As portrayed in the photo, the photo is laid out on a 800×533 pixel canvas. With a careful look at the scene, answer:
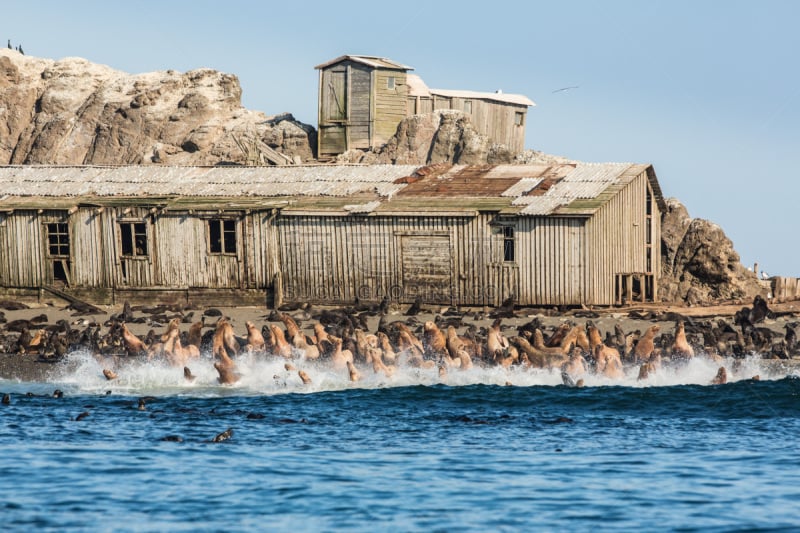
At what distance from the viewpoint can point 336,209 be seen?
3803 cm

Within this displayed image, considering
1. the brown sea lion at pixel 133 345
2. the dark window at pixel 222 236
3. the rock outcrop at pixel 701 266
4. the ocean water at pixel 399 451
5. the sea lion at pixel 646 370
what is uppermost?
the dark window at pixel 222 236

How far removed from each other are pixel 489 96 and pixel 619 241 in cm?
2677

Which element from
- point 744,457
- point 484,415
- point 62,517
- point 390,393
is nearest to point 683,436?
point 744,457

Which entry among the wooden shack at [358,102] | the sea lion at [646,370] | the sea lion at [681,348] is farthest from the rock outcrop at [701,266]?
the wooden shack at [358,102]

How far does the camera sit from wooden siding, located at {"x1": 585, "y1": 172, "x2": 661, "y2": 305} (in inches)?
1400

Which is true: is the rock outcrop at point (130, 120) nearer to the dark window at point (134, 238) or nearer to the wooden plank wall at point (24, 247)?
the dark window at point (134, 238)

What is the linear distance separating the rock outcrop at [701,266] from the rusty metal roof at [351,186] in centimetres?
318

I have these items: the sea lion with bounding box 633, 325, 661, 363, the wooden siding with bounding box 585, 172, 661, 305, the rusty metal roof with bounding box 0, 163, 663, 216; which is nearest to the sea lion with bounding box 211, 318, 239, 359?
the sea lion with bounding box 633, 325, 661, 363

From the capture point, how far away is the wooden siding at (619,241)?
35562 millimetres

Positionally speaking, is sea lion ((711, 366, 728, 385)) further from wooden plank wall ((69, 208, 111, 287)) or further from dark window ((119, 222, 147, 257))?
wooden plank wall ((69, 208, 111, 287))

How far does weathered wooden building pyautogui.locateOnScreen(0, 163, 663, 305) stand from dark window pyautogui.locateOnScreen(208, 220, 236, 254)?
4 cm

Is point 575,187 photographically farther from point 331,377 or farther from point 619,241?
point 331,377

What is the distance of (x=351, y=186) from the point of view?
3981 cm

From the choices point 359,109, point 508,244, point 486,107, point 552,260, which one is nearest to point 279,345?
point 508,244
